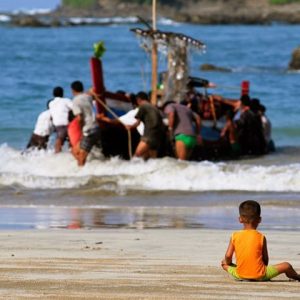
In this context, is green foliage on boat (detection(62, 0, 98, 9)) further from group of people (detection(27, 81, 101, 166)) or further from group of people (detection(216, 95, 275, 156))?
group of people (detection(27, 81, 101, 166))

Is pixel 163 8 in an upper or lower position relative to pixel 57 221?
lower

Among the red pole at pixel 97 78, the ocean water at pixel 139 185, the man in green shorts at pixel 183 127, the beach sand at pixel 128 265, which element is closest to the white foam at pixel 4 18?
the ocean water at pixel 139 185

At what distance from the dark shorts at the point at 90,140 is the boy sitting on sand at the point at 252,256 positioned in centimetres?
1095

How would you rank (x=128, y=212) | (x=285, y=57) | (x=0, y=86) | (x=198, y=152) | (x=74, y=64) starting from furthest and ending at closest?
(x=285, y=57)
(x=74, y=64)
(x=0, y=86)
(x=198, y=152)
(x=128, y=212)

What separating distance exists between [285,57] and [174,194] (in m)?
47.6

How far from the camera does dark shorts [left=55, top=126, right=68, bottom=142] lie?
19.9 meters

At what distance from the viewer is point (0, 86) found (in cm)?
3931

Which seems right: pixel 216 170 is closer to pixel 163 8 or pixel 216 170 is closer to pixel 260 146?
pixel 260 146

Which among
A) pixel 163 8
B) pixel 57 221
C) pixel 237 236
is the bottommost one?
pixel 163 8

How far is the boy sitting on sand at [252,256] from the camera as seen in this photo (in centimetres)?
816

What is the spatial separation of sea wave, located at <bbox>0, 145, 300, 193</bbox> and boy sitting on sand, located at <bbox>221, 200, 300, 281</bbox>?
8.71 meters

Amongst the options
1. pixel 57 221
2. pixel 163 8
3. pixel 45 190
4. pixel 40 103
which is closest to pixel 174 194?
pixel 45 190

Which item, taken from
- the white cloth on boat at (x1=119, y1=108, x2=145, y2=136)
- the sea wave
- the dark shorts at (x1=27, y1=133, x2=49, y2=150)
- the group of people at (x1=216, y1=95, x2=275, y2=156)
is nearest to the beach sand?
the sea wave

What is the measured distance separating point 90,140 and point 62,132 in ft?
3.29
